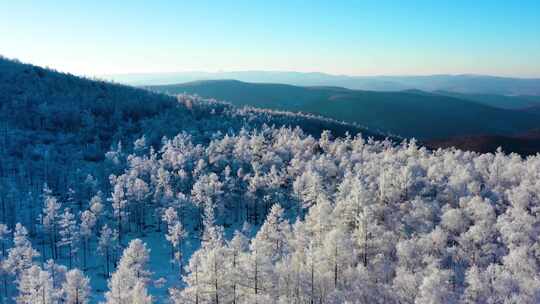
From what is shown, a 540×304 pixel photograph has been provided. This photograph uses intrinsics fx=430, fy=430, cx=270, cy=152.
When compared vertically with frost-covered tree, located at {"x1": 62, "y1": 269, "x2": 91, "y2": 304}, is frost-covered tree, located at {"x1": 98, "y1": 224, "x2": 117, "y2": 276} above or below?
below

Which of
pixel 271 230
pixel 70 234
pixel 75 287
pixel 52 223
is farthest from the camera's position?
pixel 52 223

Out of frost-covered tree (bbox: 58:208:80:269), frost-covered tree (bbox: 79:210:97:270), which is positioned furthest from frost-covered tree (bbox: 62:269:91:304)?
frost-covered tree (bbox: 79:210:97:270)

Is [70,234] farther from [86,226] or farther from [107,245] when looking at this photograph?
[107,245]

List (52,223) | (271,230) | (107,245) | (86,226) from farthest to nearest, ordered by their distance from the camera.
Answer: (52,223), (86,226), (107,245), (271,230)

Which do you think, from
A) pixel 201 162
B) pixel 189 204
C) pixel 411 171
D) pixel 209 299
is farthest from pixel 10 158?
pixel 411 171

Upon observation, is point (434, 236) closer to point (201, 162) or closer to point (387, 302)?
point (387, 302)

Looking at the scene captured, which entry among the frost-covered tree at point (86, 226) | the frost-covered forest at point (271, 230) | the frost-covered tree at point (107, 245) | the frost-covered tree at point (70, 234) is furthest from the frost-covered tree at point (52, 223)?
the frost-covered tree at point (107, 245)

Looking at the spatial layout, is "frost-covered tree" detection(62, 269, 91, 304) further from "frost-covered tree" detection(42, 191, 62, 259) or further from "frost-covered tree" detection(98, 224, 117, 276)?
"frost-covered tree" detection(42, 191, 62, 259)

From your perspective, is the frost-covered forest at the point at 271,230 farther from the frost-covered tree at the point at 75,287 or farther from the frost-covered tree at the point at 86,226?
the frost-covered tree at the point at 86,226

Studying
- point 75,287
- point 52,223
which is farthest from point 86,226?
point 75,287
